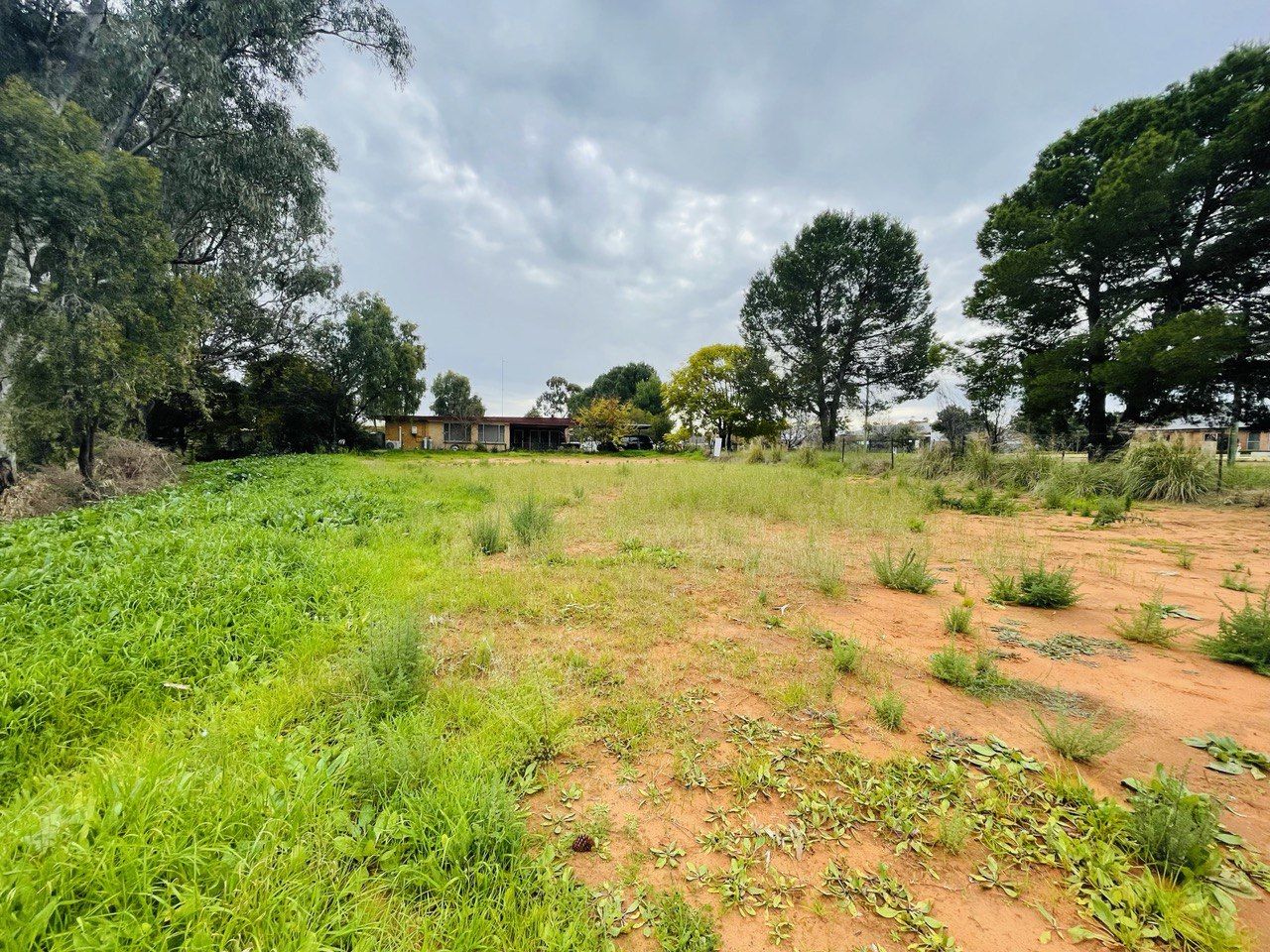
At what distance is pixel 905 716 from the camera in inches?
87.4

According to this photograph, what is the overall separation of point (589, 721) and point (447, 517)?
5.34 m

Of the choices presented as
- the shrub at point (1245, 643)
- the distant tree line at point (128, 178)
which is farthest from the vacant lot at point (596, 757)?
the distant tree line at point (128, 178)

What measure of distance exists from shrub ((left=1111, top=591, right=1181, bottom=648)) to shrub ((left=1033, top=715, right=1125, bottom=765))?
1599 millimetres

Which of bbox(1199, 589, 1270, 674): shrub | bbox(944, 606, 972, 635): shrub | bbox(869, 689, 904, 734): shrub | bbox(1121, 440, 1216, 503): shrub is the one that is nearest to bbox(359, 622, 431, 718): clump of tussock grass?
bbox(869, 689, 904, 734): shrub

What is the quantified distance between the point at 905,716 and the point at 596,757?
157 cm

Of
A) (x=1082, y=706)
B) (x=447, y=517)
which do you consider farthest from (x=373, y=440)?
(x=1082, y=706)

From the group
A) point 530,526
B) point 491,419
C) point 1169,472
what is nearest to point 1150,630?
point 530,526

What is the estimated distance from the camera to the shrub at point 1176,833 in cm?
139

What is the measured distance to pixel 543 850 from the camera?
4.84ft

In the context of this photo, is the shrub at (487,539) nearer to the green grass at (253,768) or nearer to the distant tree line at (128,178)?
the green grass at (253,768)

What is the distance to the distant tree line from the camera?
7.20 metres

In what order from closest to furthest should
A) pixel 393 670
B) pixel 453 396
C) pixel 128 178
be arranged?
pixel 393 670 < pixel 128 178 < pixel 453 396

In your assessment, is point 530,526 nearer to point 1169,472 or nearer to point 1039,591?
point 1039,591

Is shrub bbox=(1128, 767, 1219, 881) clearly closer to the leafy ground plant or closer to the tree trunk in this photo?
the leafy ground plant
